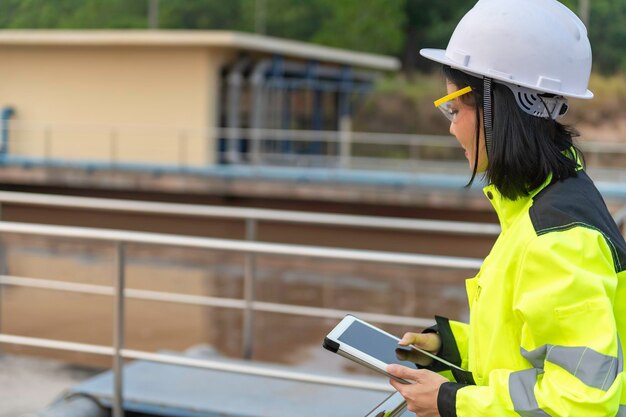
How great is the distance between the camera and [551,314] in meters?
1.35

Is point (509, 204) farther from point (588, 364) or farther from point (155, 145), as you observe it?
point (155, 145)

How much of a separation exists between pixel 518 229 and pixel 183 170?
49.0ft

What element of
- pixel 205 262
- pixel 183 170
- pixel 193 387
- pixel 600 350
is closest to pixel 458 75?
pixel 600 350

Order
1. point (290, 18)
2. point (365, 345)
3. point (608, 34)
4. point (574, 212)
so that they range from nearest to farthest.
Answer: point (574, 212) < point (365, 345) < point (608, 34) < point (290, 18)

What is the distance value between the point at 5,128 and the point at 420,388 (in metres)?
18.1

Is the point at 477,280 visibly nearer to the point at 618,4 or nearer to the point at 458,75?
the point at 458,75

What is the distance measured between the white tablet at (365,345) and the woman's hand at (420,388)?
0.01 metres

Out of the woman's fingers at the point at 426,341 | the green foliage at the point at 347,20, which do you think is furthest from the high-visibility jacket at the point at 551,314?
the green foliage at the point at 347,20

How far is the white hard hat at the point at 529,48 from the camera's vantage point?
150cm

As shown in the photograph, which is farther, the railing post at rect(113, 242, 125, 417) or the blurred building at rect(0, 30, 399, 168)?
the blurred building at rect(0, 30, 399, 168)

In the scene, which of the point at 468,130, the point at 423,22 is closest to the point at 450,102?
the point at 468,130

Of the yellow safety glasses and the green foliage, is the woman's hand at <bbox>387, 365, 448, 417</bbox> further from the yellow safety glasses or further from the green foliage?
the green foliage

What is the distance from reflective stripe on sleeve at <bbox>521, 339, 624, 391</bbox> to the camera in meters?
1.32

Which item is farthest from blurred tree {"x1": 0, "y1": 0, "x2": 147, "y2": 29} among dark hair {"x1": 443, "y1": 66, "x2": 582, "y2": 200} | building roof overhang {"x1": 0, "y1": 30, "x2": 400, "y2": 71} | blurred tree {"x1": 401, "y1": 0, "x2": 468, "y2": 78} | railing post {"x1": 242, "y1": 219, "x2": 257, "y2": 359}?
dark hair {"x1": 443, "y1": 66, "x2": 582, "y2": 200}
